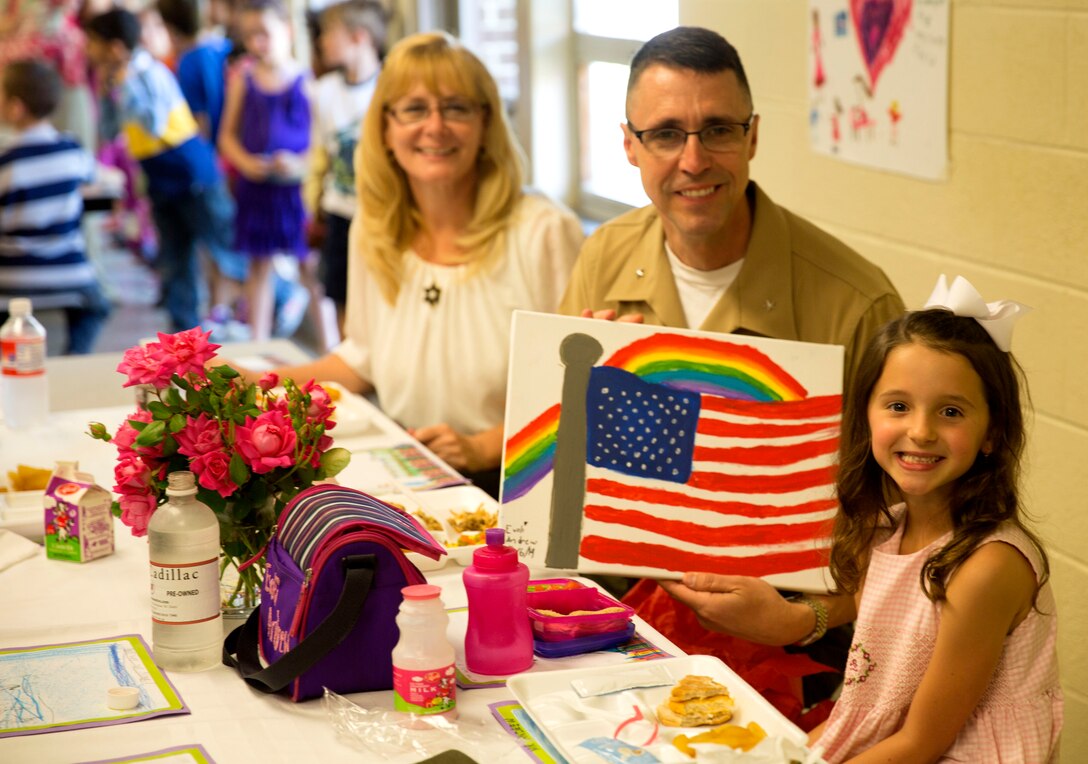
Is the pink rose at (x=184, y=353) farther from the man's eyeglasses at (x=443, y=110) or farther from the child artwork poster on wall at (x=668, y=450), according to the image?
the man's eyeglasses at (x=443, y=110)

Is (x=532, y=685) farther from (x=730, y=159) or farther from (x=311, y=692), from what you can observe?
(x=730, y=159)

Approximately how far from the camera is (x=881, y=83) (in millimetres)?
3129

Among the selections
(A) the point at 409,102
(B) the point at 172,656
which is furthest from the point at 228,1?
(B) the point at 172,656

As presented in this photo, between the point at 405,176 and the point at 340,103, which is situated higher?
the point at 340,103

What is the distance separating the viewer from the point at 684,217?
2285mm

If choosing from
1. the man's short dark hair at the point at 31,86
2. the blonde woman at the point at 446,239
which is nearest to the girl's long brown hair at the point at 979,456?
the blonde woman at the point at 446,239

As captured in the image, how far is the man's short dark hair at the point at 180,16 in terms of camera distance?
286 inches

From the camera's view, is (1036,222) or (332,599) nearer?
(332,599)

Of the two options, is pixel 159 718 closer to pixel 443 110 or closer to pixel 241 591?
pixel 241 591

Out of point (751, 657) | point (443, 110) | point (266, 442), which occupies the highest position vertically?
point (443, 110)

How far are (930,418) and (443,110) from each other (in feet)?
5.32

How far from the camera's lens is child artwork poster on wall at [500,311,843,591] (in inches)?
80.7

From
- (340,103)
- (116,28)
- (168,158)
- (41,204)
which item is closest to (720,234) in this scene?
(340,103)

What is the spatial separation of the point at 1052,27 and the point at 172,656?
2009 mm
